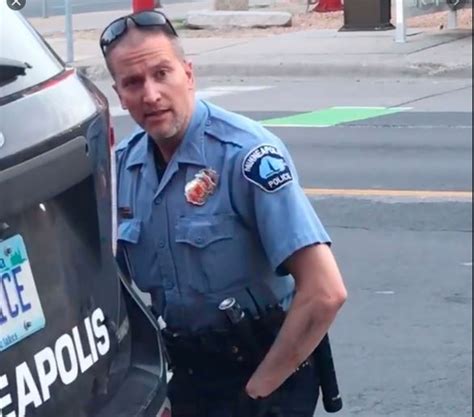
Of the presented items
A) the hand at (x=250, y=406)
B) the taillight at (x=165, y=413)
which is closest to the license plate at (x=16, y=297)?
the taillight at (x=165, y=413)

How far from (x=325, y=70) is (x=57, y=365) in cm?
1640

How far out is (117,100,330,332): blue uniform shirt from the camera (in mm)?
3191

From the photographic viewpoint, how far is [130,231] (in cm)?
336

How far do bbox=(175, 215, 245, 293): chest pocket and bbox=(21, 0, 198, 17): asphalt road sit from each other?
27.8 meters

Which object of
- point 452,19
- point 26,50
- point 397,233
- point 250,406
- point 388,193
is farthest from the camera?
point 452,19

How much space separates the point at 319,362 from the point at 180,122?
2.33 feet

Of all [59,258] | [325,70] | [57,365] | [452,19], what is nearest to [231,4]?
[452,19]

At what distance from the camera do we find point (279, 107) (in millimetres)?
15703

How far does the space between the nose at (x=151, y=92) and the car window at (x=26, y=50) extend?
0.29m

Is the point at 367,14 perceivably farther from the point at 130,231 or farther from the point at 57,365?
the point at 57,365

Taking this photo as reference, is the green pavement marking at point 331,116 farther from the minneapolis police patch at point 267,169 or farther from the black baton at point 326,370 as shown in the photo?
the minneapolis police patch at point 267,169

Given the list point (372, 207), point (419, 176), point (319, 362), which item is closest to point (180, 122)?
point (319, 362)

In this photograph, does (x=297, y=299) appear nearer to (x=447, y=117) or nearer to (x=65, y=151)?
(x=65, y=151)

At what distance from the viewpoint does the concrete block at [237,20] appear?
24.4 meters
